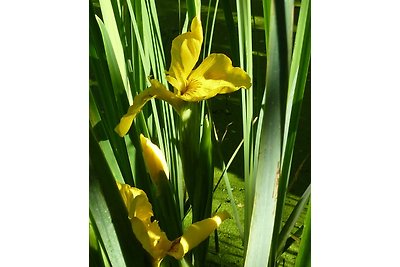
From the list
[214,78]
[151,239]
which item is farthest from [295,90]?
[151,239]

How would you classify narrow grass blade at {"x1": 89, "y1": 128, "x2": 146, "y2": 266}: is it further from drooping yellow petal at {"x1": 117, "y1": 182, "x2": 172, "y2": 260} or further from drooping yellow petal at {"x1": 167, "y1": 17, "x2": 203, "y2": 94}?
drooping yellow petal at {"x1": 167, "y1": 17, "x2": 203, "y2": 94}

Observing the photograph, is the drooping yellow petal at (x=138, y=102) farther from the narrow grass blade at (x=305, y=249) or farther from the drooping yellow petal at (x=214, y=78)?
the narrow grass blade at (x=305, y=249)

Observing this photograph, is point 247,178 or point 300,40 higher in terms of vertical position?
point 300,40

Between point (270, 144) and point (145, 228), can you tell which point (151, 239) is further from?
point (270, 144)

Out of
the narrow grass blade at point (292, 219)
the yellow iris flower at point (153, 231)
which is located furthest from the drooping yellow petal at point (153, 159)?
the narrow grass blade at point (292, 219)

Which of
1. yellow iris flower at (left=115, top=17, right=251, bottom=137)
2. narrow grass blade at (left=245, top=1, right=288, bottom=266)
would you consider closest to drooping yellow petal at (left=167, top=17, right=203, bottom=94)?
yellow iris flower at (left=115, top=17, right=251, bottom=137)
